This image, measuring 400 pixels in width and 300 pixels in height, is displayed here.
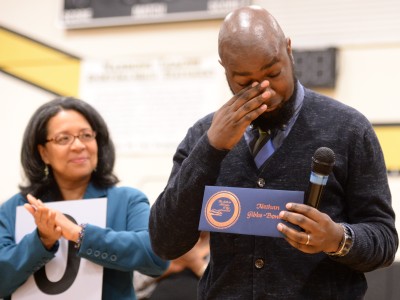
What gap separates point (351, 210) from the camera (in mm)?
1657

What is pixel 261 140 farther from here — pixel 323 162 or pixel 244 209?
pixel 323 162

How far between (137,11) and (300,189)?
2845 millimetres

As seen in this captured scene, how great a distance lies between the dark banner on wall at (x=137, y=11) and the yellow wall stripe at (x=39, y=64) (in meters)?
0.25

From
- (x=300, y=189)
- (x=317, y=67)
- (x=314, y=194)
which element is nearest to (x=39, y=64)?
(x=317, y=67)

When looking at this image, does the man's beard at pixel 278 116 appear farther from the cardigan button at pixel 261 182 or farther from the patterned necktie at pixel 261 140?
the cardigan button at pixel 261 182

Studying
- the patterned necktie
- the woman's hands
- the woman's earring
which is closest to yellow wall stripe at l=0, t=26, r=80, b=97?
the woman's earring

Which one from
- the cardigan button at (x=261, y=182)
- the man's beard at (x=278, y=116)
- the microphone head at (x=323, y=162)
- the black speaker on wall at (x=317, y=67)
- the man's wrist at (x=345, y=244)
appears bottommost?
the man's wrist at (x=345, y=244)

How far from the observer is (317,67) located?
361cm

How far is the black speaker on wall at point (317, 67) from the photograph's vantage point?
11.8ft

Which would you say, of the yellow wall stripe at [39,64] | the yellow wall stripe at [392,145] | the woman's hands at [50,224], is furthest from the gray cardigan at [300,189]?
the yellow wall stripe at [39,64]

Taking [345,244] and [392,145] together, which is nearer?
[345,244]

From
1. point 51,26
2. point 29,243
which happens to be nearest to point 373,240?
point 29,243

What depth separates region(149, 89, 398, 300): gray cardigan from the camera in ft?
5.26

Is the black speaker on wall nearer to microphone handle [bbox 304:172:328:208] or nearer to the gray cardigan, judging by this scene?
the gray cardigan
